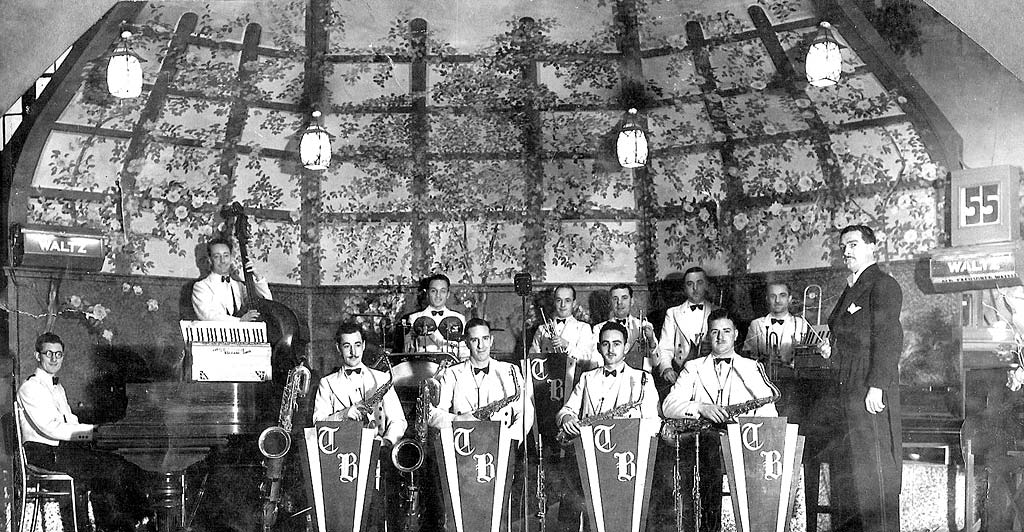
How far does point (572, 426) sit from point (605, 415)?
22 cm

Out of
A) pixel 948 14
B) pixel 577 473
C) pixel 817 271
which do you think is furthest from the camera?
pixel 817 271

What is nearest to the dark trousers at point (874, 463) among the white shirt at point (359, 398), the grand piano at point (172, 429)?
the white shirt at point (359, 398)

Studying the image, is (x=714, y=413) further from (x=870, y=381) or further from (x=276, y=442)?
(x=276, y=442)

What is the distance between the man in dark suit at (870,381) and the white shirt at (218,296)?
4.08 metres

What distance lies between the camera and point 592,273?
945cm

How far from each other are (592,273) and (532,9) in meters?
2.24

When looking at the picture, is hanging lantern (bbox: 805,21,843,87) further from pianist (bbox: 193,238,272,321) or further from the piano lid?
pianist (bbox: 193,238,272,321)

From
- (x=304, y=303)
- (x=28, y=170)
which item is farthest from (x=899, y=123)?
(x=28, y=170)

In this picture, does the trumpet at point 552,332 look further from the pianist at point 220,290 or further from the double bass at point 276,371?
the pianist at point 220,290

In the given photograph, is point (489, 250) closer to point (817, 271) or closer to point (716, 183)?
point (716, 183)

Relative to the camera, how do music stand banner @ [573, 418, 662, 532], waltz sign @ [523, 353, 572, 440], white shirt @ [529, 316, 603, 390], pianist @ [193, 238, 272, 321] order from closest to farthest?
music stand banner @ [573, 418, 662, 532] → waltz sign @ [523, 353, 572, 440] → white shirt @ [529, 316, 603, 390] → pianist @ [193, 238, 272, 321]

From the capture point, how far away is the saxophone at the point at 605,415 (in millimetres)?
6775

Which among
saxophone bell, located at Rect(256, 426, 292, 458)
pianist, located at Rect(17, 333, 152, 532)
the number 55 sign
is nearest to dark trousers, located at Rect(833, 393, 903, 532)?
the number 55 sign

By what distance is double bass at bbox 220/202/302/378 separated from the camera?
780 centimetres
